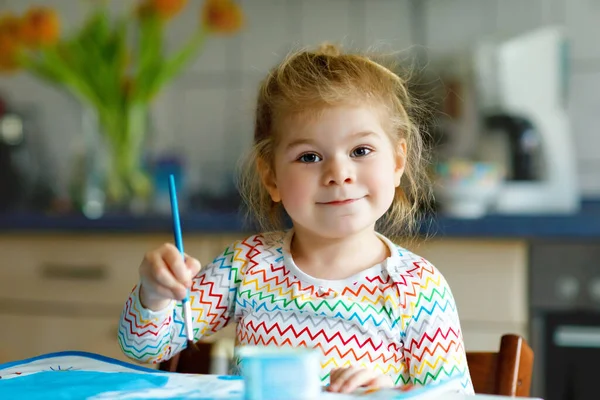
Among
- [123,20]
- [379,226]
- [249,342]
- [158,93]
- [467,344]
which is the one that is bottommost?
[467,344]

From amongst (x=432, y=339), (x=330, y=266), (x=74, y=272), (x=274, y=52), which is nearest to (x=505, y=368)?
(x=432, y=339)

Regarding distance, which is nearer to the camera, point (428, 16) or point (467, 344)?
point (467, 344)

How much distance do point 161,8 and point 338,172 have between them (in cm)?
186

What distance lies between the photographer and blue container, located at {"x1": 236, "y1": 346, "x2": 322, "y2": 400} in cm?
62

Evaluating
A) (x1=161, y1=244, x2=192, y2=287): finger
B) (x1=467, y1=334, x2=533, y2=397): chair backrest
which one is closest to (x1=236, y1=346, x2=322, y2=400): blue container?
(x1=161, y1=244, x2=192, y2=287): finger

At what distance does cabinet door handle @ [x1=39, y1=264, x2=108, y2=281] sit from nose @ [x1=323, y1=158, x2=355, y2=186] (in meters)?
1.48

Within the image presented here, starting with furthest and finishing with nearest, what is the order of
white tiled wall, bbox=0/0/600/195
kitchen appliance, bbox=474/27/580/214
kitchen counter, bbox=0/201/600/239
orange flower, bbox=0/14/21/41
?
orange flower, bbox=0/14/21/41, white tiled wall, bbox=0/0/600/195, kitchen appliance, bbox=474/27/580/214, kitchen counter, bbox=0/201/600/239

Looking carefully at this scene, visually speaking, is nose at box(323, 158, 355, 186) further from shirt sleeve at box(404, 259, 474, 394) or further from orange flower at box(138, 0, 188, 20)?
orange flower at box(138, 0, 188, 20)

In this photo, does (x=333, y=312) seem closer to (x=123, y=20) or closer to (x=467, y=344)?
(x=467, y=344)

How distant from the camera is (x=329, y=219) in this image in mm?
1025

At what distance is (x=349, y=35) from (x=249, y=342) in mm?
1829

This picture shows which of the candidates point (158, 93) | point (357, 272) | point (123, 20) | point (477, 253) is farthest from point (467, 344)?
point (123, 20)

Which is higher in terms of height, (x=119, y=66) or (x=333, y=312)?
(x=119, y=66)

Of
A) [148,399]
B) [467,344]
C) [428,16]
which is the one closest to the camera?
[148,399]
